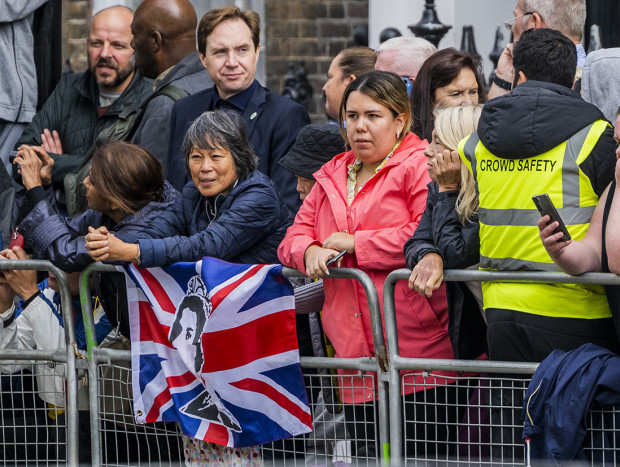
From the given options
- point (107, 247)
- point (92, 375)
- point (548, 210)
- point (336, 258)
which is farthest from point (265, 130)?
point (548, 210)

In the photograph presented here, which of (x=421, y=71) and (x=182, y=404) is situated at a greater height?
(x=421, y=71)

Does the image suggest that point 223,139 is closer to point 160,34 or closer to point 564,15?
point 160,34

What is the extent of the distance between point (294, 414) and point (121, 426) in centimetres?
87

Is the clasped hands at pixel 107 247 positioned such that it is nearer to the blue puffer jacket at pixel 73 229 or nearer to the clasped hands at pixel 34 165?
the blue puffer jacket at pixel 73 229

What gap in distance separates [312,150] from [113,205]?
88cm

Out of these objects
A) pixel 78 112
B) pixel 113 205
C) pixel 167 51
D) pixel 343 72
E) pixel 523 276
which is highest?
pixel 167 51

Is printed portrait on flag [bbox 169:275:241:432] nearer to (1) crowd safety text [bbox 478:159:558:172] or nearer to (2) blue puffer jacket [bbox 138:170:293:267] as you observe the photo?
(2) blue puffer jacket [bbox 138:170:293:267]

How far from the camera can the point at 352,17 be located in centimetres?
1206

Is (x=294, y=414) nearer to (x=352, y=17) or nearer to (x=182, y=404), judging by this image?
(x=182, y=404)

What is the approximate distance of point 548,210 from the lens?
12.6 feet

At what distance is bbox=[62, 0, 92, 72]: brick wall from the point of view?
35.2 ft

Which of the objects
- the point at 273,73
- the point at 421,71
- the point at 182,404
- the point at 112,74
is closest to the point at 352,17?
the point at 273,73

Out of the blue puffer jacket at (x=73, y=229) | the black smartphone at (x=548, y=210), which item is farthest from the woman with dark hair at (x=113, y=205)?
the black smartphone at (x=548, y=210)

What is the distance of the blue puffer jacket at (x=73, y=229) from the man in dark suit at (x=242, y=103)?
47 centimetres
